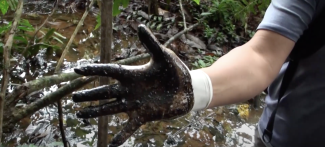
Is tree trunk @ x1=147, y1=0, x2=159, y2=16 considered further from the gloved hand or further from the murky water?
the gloved hand

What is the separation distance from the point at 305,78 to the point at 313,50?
0.46ft

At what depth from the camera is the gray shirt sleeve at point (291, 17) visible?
1.24 m

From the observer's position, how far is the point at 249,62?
1270 mm

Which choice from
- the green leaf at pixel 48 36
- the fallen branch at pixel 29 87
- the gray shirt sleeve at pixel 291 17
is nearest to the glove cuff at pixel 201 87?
the gray shirt sleeve at pixel 291 17

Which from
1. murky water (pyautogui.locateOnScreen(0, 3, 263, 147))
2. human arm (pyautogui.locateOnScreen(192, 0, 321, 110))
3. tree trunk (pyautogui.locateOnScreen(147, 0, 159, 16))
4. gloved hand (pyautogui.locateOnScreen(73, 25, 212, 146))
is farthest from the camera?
tree trunk (pyautogui.locateOnScreen(147, 0, 159, 16))

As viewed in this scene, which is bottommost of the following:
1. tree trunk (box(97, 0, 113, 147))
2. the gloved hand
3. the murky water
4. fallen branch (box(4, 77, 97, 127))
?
the murky water

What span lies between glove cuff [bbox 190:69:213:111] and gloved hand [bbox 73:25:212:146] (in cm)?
3

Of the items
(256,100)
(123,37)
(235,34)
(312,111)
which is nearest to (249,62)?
(312,111)

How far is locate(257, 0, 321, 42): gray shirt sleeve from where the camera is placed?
1240 millimetres

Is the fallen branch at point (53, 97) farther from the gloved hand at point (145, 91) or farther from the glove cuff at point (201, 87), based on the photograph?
the glove cuff at point (201, 87)

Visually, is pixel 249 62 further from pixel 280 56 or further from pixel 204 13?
pixel 204 13

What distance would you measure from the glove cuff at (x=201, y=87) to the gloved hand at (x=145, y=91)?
0.03 meters

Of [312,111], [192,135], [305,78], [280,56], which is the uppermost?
[280,56]

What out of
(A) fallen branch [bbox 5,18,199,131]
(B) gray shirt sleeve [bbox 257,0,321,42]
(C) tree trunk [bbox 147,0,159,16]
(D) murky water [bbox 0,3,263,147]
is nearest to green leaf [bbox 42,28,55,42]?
(D) murky water [bbox 0,3,263,147]
